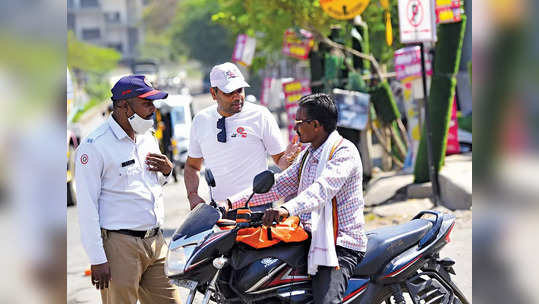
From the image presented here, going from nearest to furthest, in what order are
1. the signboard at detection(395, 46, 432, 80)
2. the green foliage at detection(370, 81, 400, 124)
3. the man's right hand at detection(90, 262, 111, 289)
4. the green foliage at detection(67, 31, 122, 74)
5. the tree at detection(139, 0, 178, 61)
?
the man's right hand at detection(90, 262, 111, 289) < the signboard at detection(395, 46, 432, 80) < the green foliage at detection(370, 81, 400, 124) < the green foliage at detection(67, 31, 122, 74) < the tree at detection(139, 0, 178, 61)

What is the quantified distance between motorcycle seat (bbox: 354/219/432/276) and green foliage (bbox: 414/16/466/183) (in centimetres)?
753

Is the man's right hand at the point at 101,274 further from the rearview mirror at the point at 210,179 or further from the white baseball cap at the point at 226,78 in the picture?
the white baseball cap at the point at 226,78

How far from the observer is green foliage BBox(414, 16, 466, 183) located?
11875mm

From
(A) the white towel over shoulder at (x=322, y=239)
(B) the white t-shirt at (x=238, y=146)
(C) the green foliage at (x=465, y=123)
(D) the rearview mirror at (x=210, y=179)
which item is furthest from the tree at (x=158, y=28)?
(A) the white towel over shoulder at (x=322, y=239)

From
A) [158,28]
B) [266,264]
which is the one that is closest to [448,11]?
[266,264]

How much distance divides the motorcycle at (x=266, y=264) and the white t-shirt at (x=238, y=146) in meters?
1.18

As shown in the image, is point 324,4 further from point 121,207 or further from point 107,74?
point 107,74

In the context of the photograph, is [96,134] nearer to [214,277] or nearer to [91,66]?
[214,277]

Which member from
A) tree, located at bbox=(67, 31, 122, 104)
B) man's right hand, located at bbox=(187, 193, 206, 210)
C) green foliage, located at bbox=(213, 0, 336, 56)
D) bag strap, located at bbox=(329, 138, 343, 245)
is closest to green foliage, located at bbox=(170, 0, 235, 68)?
tree, located at bbox=(67, 31, 122, 104)

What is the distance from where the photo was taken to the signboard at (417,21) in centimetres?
1139

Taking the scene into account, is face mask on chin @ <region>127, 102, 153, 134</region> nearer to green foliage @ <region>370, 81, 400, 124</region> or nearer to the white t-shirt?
the white t-shirt

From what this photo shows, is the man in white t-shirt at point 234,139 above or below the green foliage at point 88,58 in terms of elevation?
below

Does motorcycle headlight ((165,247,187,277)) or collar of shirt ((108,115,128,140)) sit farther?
collar of shirt ((108,115,128,140))

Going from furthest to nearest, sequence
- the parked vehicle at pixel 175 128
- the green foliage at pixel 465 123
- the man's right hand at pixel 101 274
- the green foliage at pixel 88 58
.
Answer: the green foliage at pixel 88 58
the parked vehicle at pixel 175 128
the green foliage at pixel 465 123
the man's right hand at pixel 101 274
